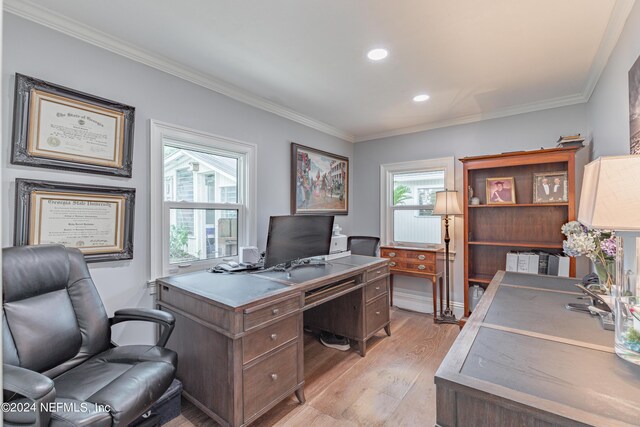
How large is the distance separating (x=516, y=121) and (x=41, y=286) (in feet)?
13.9

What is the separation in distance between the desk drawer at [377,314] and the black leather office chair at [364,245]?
2.12ft

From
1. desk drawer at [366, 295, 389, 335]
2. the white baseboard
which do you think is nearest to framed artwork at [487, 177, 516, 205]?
the white baseboard

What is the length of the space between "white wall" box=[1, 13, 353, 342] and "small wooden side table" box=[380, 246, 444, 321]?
1.65 m

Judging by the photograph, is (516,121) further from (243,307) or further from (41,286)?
(41,286)

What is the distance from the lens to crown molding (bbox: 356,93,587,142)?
311 cm

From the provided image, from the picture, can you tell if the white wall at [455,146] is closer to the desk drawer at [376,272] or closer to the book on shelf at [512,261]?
the book on shelf at [512,261]

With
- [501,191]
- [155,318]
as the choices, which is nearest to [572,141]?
[501,191]

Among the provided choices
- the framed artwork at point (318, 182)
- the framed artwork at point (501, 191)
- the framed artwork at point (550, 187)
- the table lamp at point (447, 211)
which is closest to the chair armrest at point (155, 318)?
the framed artwork at point (318, 182)

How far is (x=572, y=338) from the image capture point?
47.9 inches

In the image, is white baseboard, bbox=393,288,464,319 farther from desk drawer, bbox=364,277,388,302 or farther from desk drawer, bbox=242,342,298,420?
desk drawer, bbox=242,342,298,420

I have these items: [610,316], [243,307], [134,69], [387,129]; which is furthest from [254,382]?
[387,129]

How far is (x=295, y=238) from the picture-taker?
2553mm

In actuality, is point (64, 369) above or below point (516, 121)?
below

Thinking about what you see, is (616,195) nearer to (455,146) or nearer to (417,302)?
(455,146)
